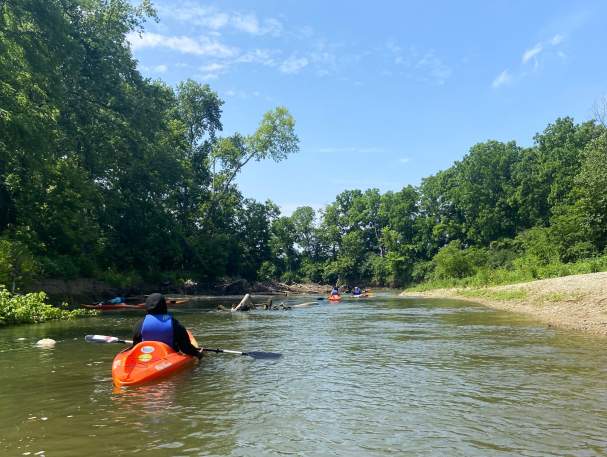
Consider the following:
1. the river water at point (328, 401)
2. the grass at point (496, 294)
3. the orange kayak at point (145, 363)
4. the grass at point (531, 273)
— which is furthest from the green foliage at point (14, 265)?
the grass at point (531, 273)

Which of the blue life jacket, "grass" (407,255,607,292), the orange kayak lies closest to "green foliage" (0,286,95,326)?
the blue life jacket

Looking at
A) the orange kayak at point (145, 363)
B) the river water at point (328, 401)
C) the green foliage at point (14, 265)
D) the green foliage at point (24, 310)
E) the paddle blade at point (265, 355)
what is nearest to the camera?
the river water at point (328, 401)

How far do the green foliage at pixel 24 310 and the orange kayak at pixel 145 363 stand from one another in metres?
10.9

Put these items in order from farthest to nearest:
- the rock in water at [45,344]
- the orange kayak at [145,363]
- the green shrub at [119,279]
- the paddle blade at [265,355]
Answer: the green shrub at [119,279] → the rock in water at [45,344] → the paddle blade at [265,355] → the orange kayak at [145,363]

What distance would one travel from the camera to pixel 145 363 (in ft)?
27.9

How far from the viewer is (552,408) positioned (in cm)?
634

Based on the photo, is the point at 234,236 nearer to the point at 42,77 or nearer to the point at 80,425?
the point at 42,77

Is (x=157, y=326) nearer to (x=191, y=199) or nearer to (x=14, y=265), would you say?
(x=14, y=265)

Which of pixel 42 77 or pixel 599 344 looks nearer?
Result: pixel 599 344

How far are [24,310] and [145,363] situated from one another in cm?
Answer: 1189

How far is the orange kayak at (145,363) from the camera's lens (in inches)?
318

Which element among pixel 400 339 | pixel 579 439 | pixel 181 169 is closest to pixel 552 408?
pixel 579 439

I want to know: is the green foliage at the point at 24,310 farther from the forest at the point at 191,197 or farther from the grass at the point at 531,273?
the grass at the point at 531,273

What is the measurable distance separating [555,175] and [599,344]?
4753 centimetres
